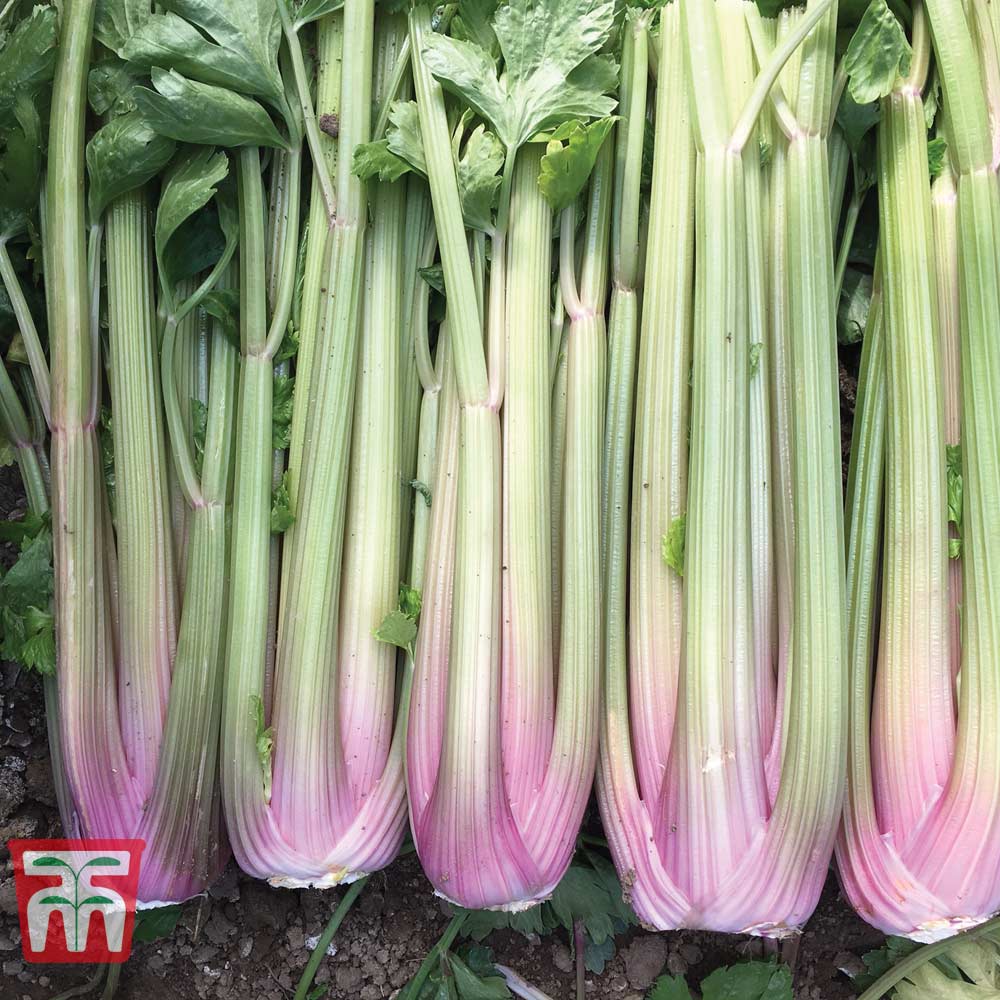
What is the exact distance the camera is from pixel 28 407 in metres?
1.81

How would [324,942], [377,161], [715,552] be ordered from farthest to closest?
[324,942] → [377,161] → [715,552]

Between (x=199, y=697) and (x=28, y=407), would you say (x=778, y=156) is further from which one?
(x=28, y=407)

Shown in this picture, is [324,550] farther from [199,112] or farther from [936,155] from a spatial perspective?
[936,155]

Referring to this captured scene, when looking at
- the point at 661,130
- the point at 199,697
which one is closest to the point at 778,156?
the point at 661,130

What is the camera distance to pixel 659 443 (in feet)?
5.16

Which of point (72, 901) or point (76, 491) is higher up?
point (76, 491)

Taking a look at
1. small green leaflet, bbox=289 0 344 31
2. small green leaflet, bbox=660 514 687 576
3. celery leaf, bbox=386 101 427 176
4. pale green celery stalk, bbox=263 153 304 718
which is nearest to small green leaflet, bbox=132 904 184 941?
pale green celery stalk, bbox=263 153 304 718

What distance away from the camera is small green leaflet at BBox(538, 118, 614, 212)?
1.50m

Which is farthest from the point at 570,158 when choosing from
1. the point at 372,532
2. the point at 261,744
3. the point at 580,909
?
the point at 580,909

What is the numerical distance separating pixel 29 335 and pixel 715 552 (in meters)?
1.43

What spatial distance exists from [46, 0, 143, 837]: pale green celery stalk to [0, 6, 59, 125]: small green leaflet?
0.04 metres

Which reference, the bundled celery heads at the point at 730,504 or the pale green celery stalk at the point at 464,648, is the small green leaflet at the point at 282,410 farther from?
the bundled celery heads at the point at 730,504

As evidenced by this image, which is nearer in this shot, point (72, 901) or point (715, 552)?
point (715, 552)

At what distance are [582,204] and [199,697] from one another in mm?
1275
